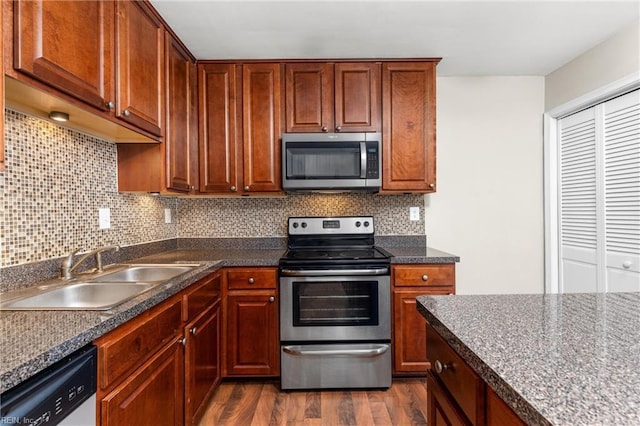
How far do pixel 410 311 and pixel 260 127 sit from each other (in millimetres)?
1692

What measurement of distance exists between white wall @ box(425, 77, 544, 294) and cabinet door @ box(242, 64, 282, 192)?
1.37 m

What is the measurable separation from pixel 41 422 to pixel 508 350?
1085 millimetres

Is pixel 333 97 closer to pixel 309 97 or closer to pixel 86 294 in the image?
pixel 309 97

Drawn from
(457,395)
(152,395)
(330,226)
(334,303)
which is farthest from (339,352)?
(457,395)

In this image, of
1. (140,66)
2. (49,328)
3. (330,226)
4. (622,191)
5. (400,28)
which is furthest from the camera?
(330,226)

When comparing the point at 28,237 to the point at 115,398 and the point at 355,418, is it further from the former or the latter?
the point at 355,418

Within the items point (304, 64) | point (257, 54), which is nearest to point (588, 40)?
point (304, 64)

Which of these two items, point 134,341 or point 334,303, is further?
point 334,303

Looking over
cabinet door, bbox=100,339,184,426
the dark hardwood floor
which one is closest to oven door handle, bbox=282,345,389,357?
the dark hardwood floor

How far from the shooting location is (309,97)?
2.51m

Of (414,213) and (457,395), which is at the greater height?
(414,213)

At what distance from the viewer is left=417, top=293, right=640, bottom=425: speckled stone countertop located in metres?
0.54

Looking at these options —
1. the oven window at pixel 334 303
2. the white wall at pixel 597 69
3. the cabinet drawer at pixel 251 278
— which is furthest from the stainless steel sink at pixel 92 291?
the white wall at pixel 597 69

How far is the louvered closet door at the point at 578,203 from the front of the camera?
2459mm
